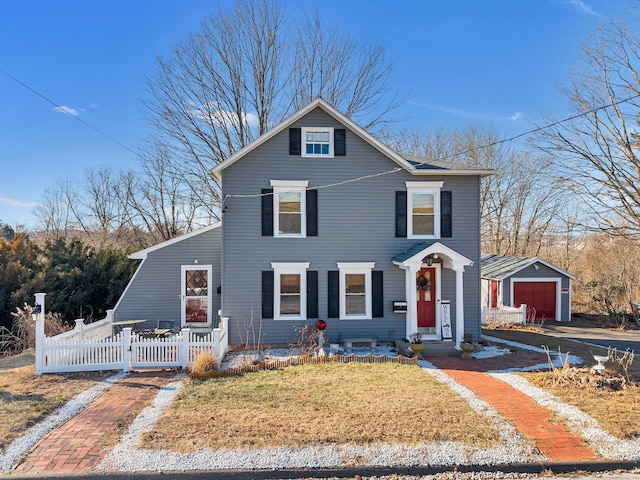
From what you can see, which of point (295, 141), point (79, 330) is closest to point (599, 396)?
point (295, 141)

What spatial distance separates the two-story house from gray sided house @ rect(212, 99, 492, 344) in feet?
0.10

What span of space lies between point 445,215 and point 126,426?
10.0 meters

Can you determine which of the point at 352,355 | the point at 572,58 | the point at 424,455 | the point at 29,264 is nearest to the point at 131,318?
the point at 29,264

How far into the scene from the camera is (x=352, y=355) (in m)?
9.69

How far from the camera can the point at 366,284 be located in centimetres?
1155

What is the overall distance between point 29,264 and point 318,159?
44.1 ft

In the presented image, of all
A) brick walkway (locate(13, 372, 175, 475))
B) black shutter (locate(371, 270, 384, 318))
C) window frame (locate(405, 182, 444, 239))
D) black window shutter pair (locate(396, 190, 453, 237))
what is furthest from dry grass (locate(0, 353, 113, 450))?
window frame (locate(405, 182, 444, 239))

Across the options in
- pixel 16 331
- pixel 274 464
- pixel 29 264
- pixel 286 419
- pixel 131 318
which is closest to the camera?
pixel 274 464

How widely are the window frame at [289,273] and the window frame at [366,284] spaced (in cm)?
112

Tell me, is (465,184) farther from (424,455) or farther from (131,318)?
(131,318)

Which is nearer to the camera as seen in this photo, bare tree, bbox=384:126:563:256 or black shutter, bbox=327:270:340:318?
black shutter, bbox=327:270:340:318

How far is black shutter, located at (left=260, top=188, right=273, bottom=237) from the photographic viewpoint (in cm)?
1133

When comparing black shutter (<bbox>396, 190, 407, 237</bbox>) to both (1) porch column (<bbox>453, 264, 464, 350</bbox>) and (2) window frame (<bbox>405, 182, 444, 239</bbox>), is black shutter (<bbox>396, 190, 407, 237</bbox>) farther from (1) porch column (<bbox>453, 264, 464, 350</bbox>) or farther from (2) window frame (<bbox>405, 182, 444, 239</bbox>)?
(1) porch column (<bbox>453, 264, 464, 350</bbox>)

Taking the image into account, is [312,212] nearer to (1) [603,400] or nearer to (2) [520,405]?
(2) [520,405]
